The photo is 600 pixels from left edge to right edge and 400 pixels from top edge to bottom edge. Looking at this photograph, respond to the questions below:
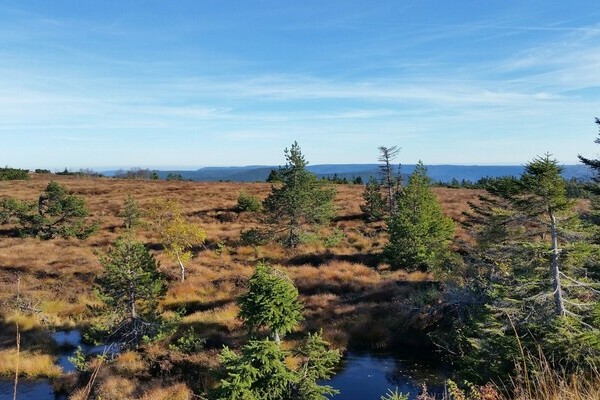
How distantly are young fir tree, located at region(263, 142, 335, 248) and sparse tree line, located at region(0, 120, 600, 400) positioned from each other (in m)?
0.10

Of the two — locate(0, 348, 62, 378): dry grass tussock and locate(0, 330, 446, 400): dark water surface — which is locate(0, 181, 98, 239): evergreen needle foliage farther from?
locate(0, 348, 62, 378): dry grass tussock

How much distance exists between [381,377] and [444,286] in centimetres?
654

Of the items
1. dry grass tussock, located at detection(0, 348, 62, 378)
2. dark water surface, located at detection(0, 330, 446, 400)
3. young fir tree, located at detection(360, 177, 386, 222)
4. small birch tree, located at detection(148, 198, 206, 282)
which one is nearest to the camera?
dark water surface, located at detection(0, 330, 446, 400)

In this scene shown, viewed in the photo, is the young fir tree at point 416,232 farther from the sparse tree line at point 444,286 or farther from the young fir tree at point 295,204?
the young fir tree at point 295,204

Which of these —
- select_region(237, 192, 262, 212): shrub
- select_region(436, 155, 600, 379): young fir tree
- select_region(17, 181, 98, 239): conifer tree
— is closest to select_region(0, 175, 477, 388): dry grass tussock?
select_region(17, 181, 98, 239): conifer tree

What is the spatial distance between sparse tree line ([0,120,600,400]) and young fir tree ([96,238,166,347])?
0.05 m

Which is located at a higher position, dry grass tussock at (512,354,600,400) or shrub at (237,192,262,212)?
dry grass tussock at (512,354,600,400)

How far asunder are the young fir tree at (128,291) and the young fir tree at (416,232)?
15.8 metres

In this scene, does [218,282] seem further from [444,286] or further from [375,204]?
[375,204]

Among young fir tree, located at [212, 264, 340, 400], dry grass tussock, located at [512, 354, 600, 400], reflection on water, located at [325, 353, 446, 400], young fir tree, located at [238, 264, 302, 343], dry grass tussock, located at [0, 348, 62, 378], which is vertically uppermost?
dry grass tussock, located at [512, 354, 600, 400]

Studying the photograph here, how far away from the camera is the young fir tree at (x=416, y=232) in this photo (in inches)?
1118

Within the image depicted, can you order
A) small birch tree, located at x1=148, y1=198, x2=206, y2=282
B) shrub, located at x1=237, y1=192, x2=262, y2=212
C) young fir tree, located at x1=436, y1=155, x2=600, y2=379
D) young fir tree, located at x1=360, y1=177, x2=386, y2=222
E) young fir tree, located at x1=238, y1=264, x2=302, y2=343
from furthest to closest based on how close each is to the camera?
1. shrub, located at x1=237, y1=192, x2=262, y2=212
2. young fir tree, located at x1=360, y1=177, x2=386, y2=222
3. small birch tree, located at x1=148, y1=198, x2=206, y2=282
4. young fir tree, located at x1=238, y1=264, x2=302, y2=343
5. young fir tree, located at x1=436, y1=155, x2=600, y2=379

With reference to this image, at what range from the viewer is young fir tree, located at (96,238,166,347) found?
722 inches

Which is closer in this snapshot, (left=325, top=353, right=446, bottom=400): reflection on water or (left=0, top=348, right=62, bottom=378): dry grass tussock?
(left=325, top=353, right=446, bottom=400): reflection on water
